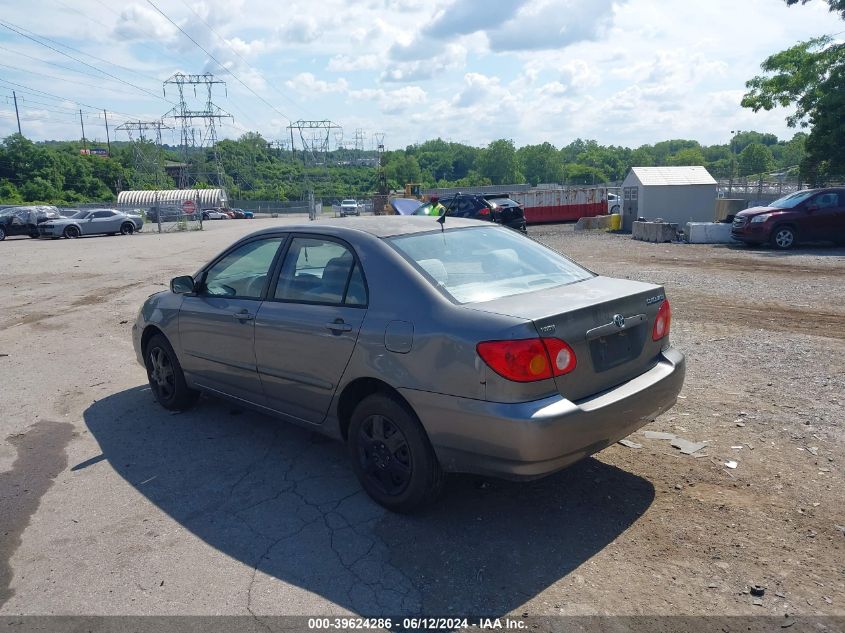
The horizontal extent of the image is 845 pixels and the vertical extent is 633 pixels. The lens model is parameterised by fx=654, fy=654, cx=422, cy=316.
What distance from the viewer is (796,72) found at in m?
30.0

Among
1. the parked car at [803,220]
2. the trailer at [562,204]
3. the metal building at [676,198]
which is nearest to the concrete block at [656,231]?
the metal building at [676,198]

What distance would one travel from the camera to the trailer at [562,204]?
3241 cm

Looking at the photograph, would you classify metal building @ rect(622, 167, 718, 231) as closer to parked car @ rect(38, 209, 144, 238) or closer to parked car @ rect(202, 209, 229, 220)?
parked car @ rect(38, 209, 144, 238)

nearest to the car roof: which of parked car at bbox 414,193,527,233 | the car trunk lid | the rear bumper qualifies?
Result: the car trunk lid

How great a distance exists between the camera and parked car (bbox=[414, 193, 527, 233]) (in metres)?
23.3

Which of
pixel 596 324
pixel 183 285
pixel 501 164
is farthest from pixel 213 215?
pixel 501 164

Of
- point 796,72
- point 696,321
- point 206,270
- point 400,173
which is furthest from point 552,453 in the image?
point 400,173

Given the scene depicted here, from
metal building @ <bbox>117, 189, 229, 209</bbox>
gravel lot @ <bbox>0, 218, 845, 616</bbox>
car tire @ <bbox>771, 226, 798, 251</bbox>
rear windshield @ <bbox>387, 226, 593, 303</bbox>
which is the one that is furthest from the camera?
metal building @ <bbox>117, 189, 229, 209</bbox>

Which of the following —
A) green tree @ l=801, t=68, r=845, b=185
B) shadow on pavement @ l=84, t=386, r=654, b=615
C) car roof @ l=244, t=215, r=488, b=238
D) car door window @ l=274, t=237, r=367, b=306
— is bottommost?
shadow on pavement @ l=84, t=386, r=654, b=615

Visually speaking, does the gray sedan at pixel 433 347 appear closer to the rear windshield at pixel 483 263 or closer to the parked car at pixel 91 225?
the rear windshield at pixel 483 263

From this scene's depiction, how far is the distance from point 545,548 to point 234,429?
2.94 m

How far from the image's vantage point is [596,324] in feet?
11.8

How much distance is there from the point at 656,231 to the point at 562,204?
509 inches

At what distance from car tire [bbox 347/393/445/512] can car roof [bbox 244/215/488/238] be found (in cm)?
116
